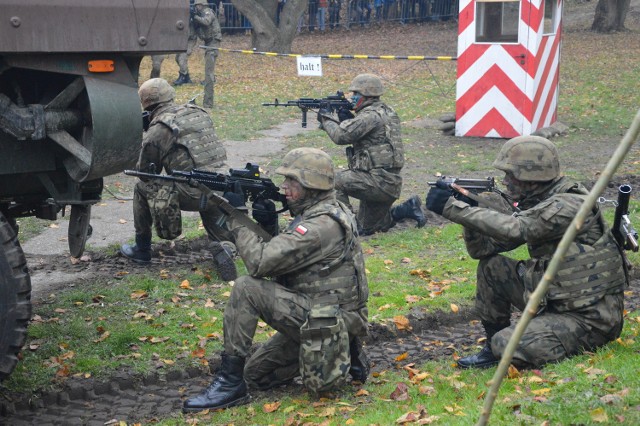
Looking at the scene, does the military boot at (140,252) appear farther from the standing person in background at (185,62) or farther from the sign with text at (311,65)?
the standing person in background at (185,62)

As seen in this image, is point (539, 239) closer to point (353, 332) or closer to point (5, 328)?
point (353, 332)

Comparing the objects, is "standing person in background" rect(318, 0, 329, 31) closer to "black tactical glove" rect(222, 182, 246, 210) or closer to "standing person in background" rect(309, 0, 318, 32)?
"standing person in background" rect(309, 0, 318, 32)

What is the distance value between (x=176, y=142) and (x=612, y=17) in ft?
85.1

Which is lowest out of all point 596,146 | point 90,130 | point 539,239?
point 596,146

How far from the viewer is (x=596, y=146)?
14.8m

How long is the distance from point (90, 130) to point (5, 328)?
4.16 ft

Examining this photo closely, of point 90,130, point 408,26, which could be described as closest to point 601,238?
point 90,130

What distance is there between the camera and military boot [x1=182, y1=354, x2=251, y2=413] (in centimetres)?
561

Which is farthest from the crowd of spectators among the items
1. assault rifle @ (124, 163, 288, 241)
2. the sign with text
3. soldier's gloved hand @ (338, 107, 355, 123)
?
assault rifle @ (124, 163, 288, 241)

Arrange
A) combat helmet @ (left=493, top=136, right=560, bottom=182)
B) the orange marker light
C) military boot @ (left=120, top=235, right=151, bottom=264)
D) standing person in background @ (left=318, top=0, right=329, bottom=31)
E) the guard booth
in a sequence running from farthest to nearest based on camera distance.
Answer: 1. standing person in background @ (left=318, top=0, right=329, bottom=31)
2. the guard booth
3. military boot @ (left=120, top=235, right=151, bottom=264)
4. combat helmet @ (left=493, top=136, right=560, bottom=182)
5. the orange marker light

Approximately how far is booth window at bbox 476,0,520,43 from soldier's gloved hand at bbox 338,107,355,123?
533 centimetres

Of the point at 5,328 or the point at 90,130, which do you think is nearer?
the point at 5,328

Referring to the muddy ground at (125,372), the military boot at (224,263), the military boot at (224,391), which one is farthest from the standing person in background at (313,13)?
the military boot at (224,391)

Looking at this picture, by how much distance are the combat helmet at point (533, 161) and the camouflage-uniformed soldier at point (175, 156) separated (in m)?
2.98
